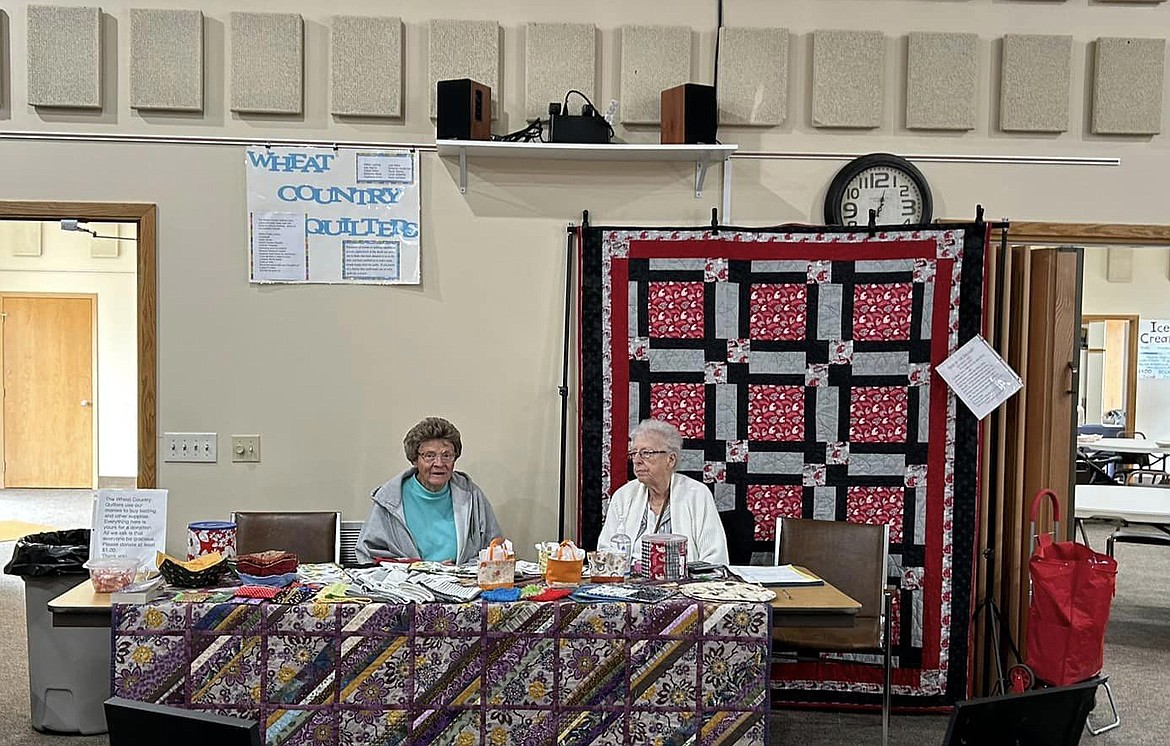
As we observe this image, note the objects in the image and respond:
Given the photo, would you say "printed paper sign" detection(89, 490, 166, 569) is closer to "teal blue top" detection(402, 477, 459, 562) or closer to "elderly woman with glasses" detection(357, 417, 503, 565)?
"elderly woman with glasses" detection(357, 417, 503, 565)

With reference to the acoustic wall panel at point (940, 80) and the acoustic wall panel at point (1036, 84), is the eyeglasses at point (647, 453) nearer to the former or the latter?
the acoustic wall panel at point (940, 80)

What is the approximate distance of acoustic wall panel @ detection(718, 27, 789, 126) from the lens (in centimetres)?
439

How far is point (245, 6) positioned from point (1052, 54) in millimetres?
3288

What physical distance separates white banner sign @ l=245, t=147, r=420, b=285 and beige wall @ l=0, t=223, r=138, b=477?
23.6ft

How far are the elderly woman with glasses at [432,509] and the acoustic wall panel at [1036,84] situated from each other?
2625 mm

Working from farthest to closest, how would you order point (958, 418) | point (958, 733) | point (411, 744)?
point (958, 418), point (411, 744), point (958, 733)

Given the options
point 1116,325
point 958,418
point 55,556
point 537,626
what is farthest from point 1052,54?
point 1116,325

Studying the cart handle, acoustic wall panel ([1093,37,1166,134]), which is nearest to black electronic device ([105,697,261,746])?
the cart handle

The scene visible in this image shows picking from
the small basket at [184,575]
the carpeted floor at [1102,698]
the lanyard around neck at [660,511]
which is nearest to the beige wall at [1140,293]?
the carpeted floor at [1102,698]

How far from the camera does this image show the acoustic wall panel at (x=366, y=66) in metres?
4.32

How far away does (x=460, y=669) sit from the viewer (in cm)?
291

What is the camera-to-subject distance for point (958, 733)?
65.4 inches

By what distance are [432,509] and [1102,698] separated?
9.45 ft

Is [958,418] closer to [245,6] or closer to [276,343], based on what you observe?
[276,343]
